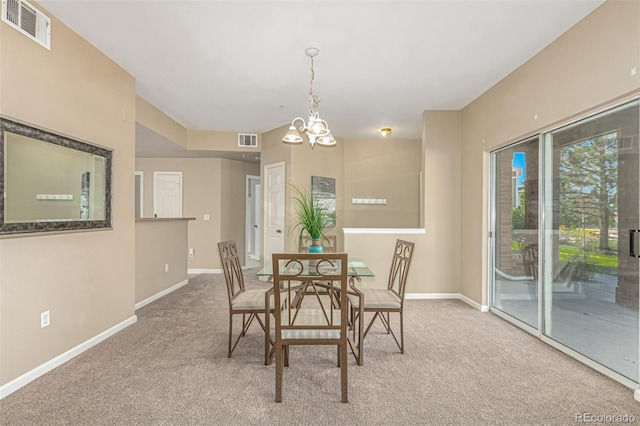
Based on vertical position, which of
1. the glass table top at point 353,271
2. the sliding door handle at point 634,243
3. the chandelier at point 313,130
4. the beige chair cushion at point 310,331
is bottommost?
the beige chair cushion at point 310,331

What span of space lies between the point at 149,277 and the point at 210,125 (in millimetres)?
2587

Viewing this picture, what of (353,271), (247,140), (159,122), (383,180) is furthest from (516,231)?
(159,122)

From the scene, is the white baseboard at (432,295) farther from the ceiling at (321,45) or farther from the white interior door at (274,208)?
the ceiling at (321,45)

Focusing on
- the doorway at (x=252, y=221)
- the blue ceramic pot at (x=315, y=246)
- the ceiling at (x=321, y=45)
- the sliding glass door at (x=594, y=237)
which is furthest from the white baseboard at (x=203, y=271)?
the sliding glass door at (x=594, y=237)

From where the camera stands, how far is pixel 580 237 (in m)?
2.75

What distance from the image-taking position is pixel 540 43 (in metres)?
2.94

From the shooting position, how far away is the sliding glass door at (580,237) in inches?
92.7

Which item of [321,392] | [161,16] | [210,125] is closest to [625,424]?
[321,392]

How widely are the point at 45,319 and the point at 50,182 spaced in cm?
101

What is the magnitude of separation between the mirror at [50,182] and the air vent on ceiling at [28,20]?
648 millimetres

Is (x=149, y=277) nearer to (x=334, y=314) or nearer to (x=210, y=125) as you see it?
(x=210, y=125)

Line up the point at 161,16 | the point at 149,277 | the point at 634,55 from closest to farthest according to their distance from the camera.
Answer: the point at 634,55 < the point at 161,16 < the point at 149,277

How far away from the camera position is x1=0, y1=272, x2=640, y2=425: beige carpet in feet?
6.51

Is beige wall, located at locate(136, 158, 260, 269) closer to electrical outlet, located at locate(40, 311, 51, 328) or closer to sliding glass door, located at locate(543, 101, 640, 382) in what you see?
electrical outlet, located at locate(40, 311, 51, 328)
